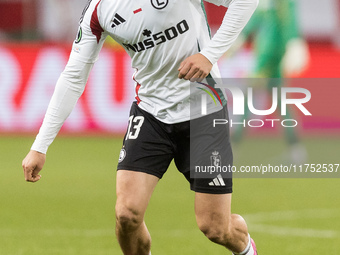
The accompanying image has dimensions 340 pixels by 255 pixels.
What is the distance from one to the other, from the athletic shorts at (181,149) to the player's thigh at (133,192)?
0.05 m

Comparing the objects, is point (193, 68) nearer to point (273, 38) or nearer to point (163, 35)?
point (163, 35)

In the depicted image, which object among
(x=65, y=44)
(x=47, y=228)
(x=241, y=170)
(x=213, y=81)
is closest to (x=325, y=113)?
(x=241, y=170)

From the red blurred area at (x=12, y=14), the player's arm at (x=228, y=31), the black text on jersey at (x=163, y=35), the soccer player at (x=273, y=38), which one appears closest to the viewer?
the player's arm at (x=228, y=31)

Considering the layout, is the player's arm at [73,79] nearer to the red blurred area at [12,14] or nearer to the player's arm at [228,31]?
the player's arm at [228,31]

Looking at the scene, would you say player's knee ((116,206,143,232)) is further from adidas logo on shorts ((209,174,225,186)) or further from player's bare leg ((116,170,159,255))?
adidas logo on shorts ((209,174,225,186))

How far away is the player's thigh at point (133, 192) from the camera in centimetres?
548

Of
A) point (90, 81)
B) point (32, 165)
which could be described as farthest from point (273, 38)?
point (32, 165)

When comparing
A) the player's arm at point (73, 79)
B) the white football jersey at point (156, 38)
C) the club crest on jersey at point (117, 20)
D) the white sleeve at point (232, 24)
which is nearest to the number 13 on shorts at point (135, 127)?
the white football jersey at point (156, 38)

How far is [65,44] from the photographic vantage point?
619 inches

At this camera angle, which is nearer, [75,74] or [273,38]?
[75,74]

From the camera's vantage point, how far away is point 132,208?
215 inches

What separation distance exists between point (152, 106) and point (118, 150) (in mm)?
8420

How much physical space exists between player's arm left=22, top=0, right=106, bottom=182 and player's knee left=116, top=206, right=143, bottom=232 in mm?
610

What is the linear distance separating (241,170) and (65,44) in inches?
181
